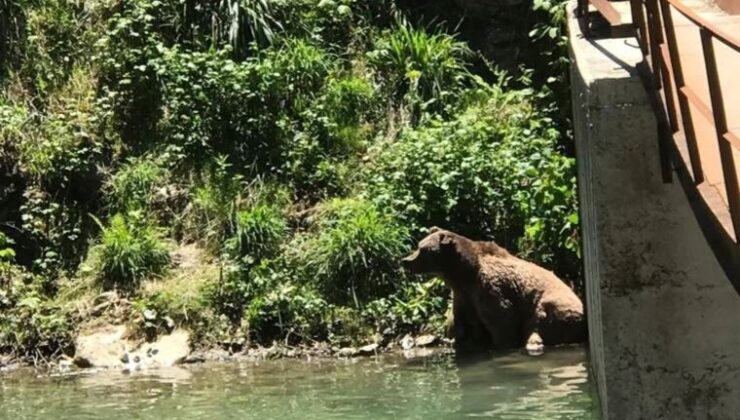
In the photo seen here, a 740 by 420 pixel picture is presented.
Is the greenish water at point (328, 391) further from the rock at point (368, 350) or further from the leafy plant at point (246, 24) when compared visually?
the leafy plant at point (246, 24)

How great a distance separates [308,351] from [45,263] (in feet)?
10.6

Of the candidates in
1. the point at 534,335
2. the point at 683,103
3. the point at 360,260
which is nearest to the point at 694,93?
the point at 683,103

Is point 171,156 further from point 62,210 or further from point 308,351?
point 308,351

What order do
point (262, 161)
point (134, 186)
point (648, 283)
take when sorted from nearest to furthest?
point (648, 283) → point (134, 186) → point (262, 161)

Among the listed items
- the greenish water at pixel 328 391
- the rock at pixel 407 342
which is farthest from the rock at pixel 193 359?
the rock at pixel 407 342

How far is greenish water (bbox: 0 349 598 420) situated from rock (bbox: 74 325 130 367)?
38 cm

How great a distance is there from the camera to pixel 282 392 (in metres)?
8.82

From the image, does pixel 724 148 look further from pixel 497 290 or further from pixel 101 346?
pixel 101 346

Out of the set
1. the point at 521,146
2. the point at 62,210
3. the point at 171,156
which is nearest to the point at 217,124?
the point at 171,156

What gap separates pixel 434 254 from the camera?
31.8 ft

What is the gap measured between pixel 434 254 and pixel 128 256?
3.57 metres

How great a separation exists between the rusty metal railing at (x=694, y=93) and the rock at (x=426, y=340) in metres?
4.92

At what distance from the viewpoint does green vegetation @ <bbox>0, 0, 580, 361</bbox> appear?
36.7 ft

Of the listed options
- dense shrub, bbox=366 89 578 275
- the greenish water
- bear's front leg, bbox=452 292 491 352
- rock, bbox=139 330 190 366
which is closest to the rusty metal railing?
the greenish water
